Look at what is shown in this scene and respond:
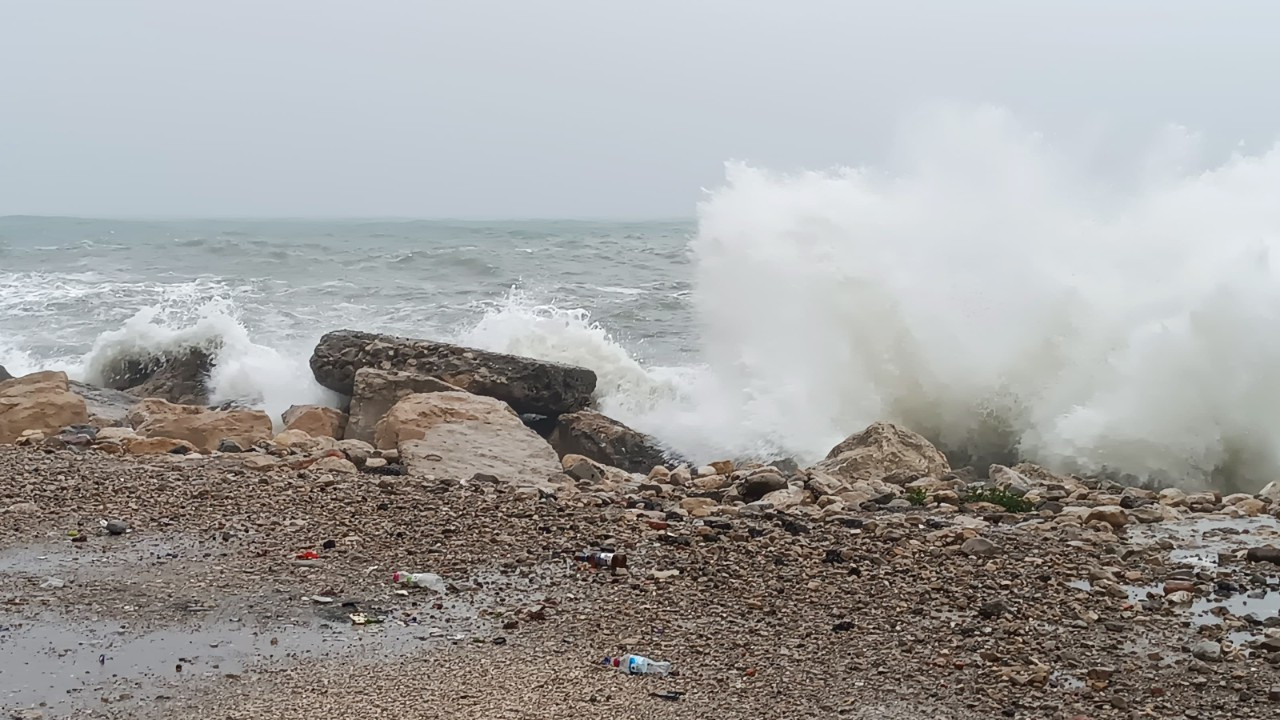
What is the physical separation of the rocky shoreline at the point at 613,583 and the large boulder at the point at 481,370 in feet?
7.28

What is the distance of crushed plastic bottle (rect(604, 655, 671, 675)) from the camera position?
473 centimetres

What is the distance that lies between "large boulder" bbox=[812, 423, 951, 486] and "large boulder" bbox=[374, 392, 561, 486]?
2299mm

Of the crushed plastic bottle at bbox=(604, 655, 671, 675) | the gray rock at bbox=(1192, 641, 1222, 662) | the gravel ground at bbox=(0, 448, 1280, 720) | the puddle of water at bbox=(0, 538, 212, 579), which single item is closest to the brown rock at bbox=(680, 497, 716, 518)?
the gravel ground at bbox=(0, 448, 1280, 720)

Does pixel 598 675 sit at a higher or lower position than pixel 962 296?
lower

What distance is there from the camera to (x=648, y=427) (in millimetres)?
12438

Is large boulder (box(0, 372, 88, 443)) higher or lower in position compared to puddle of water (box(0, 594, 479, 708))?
lower

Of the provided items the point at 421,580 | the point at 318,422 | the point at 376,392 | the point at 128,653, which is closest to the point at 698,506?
the point at 421,580

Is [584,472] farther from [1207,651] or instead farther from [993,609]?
[1207,651]

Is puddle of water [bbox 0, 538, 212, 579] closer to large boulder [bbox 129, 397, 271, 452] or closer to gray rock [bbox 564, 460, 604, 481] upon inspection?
gray rock [bbox 564, 460, 604, 481]

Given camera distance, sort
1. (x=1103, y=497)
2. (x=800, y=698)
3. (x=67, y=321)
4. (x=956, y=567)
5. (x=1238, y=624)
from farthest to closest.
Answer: (x=67, y=321), (x=1103, y=497), (x=956, y=567), (x=1238, y=624), (x=800, y=698)

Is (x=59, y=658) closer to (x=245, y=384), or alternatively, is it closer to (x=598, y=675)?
(x=598, y=675)

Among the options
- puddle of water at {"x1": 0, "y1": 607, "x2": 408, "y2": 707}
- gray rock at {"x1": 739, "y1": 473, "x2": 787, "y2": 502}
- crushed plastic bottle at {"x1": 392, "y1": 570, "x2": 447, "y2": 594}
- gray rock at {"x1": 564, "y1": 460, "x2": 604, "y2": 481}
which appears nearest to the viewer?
puddle of water at {"x1": 0, "y1": 607, "x2": 408, "y2": 707}

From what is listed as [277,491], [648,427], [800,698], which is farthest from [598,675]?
[648,427]

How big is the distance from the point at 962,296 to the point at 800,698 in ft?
29.6
